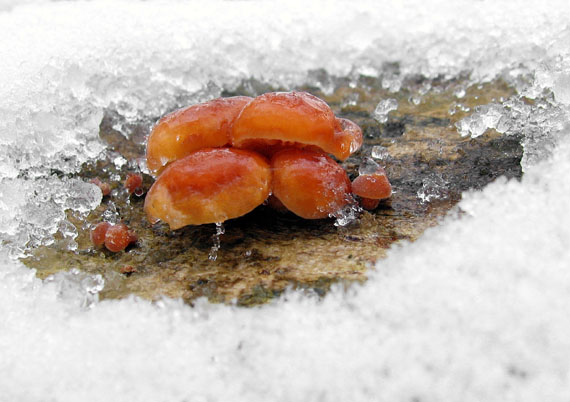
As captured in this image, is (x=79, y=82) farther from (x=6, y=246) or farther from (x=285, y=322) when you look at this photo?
(x=285, y=322)

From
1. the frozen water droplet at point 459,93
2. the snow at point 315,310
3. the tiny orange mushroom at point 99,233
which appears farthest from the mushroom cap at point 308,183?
the frozen water droplet at point 459,93

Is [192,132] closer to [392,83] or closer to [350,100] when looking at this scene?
[350,100]

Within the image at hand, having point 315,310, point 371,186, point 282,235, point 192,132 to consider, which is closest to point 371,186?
point 371,186

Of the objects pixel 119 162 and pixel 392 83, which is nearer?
pixel 119 162

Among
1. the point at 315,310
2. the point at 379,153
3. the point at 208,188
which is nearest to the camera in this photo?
the point at 315,310

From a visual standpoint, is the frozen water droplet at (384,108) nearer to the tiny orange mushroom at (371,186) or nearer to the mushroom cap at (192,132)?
the tiny orange mushroom at (371,186)

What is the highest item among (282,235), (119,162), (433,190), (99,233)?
(433,190)

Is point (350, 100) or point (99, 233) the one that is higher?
point (350, 100)
